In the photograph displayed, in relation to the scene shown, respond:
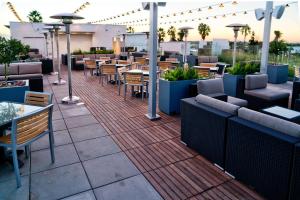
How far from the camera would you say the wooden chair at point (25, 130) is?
253 centimetres

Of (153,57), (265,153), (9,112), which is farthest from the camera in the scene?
(153,57)

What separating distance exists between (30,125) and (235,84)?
16.5 ft

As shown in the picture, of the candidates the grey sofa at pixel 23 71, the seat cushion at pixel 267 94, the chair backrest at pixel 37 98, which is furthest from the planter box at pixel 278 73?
the chair backrest at pixel 37 98

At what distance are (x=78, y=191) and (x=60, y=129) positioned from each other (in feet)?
6.71

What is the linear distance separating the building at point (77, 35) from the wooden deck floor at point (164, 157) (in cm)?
1727

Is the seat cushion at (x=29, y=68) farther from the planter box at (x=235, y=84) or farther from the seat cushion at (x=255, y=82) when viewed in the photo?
the seat cushion at (x=255, y=82)

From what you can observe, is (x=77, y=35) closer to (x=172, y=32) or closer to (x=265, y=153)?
(x=172, y=32)

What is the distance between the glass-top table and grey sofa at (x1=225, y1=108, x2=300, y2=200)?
256cm

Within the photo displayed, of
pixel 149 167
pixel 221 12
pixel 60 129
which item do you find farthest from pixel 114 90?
pixel 221 12

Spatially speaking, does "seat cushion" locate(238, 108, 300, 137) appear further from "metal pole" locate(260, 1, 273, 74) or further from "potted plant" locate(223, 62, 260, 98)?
"metal pole" locate(260, 1, 273, 74)

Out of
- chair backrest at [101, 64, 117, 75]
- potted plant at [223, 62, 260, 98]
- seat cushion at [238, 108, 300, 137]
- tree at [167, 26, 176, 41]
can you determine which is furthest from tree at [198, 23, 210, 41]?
seat cushion at [238, 108, 300, 137]

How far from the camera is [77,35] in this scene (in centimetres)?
2336

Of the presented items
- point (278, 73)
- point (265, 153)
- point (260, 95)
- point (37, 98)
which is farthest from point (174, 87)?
point (278, 73)

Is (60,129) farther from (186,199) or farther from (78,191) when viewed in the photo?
(186,199)
